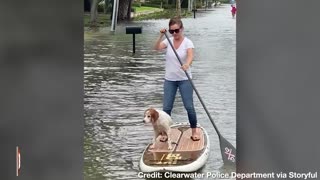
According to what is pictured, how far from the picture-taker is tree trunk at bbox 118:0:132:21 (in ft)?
11.5

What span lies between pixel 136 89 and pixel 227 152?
0.66m

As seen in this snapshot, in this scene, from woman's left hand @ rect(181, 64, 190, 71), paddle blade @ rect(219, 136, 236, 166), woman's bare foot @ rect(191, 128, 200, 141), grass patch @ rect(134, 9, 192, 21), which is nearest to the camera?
paddle blade @ rect(219, 136, 236, 166)

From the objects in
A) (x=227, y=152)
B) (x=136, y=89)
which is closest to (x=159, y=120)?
(x=136, y=89)

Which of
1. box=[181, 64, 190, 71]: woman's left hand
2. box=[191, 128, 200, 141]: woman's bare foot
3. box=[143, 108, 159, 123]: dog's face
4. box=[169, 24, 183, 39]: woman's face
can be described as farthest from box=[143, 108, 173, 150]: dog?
box=[169, 24, 183, 39]: woman's face

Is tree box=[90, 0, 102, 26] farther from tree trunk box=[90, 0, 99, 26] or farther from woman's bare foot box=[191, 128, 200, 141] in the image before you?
woman's bare foot box=[191, 128, 200, 141]

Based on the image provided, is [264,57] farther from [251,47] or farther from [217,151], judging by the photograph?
[217,151]

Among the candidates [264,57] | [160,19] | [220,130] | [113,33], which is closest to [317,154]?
[264,57]

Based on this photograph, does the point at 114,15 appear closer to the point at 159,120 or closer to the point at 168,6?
the point at 168,6

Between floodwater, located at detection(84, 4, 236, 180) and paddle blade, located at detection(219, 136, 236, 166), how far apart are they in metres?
0.03

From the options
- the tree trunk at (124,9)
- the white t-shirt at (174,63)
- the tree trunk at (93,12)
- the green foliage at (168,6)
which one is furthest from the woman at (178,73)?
the tree trunk at (93,12)

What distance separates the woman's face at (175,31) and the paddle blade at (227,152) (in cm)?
61

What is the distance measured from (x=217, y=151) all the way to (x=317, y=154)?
3.07ft

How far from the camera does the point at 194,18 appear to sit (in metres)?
3.47

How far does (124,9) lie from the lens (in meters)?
3.52
